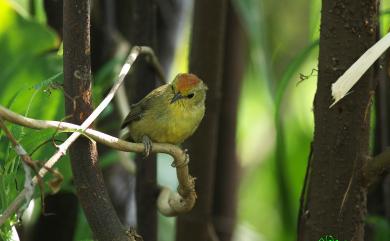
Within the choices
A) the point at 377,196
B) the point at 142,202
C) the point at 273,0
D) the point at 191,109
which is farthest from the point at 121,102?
the point at 273,0

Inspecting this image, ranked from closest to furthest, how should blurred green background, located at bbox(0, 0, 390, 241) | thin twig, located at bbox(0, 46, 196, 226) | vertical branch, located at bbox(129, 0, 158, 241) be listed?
thin twig, located at bbox(0, 46, 196, 226), blurred green background, located at bbox(0, 0, 390, 241), vertical branch, located at bbox(129, 0, 158, 241)

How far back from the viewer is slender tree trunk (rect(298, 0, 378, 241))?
4.96 ft

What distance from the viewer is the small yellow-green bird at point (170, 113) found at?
2.41 meters

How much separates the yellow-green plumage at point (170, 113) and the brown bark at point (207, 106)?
0.36ft

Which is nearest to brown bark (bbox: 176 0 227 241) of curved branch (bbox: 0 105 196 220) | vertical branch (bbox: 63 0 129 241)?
curved branch (bbox: 0 105 196 220)

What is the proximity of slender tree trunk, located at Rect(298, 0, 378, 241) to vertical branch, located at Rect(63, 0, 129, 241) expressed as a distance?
1.47ft

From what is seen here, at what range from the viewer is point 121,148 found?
1.37 m

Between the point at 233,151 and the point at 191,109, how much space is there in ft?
1.21

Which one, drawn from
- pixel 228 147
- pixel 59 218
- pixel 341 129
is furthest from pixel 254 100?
pixel 341 129

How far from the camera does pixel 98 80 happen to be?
2.30 meters

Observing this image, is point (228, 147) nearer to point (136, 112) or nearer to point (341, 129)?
point (136, 112)

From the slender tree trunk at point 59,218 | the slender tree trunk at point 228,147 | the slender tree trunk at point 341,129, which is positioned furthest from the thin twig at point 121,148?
the slender tree trunk at point 228,147

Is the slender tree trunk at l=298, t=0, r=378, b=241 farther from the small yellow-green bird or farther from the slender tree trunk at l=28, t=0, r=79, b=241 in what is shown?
the slender tree trunk at l=28, t=0, r=79, b=241

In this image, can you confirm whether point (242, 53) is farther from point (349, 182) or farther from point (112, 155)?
point (349, 182)
